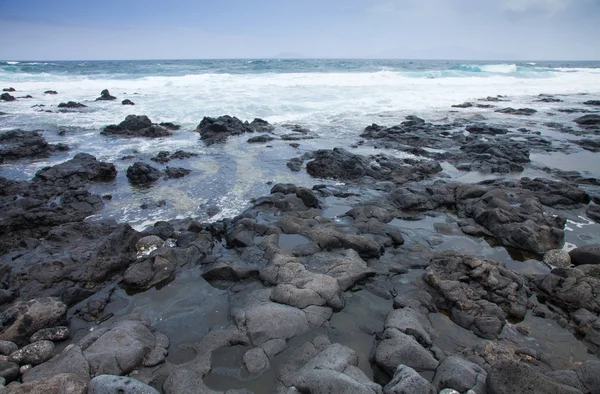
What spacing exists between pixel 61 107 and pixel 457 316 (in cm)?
3304

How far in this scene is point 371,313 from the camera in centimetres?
619

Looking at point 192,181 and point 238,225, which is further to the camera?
point 192,181

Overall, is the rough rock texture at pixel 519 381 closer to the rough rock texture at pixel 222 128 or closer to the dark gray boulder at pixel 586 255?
the dark gray boulder at pixel 586 255

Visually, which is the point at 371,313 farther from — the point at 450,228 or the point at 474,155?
the point at 474,155

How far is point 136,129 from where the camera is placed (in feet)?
67.8

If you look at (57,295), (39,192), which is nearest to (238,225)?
(57,295)

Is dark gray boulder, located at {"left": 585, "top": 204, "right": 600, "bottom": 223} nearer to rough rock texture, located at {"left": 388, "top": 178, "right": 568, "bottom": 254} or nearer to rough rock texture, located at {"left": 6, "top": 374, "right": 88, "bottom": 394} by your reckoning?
rough rock texture, located at {"left": 388, "top": 178, "right": 568, "bottom": 254}

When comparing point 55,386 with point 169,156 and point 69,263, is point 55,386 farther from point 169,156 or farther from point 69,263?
point 169,156

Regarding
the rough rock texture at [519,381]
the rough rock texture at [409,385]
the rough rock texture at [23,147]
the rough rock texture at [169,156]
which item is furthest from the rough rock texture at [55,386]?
the rough rock texture at [23,147]

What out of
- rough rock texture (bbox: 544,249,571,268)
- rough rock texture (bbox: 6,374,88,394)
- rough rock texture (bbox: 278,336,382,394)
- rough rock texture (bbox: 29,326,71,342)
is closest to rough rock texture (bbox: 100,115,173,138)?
rough rock texture (bbox: 29,326,71,342)

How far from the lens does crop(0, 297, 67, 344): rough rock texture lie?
555 cm

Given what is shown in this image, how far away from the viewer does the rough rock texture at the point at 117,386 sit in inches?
162

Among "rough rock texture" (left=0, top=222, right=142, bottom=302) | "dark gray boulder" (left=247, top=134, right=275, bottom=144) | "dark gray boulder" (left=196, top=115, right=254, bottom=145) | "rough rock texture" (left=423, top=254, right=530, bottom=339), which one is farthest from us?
"dark gray boulder" (left=196, top=115, right=254, bottom=145)

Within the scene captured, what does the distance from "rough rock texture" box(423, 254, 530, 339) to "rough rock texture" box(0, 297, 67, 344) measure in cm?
674
